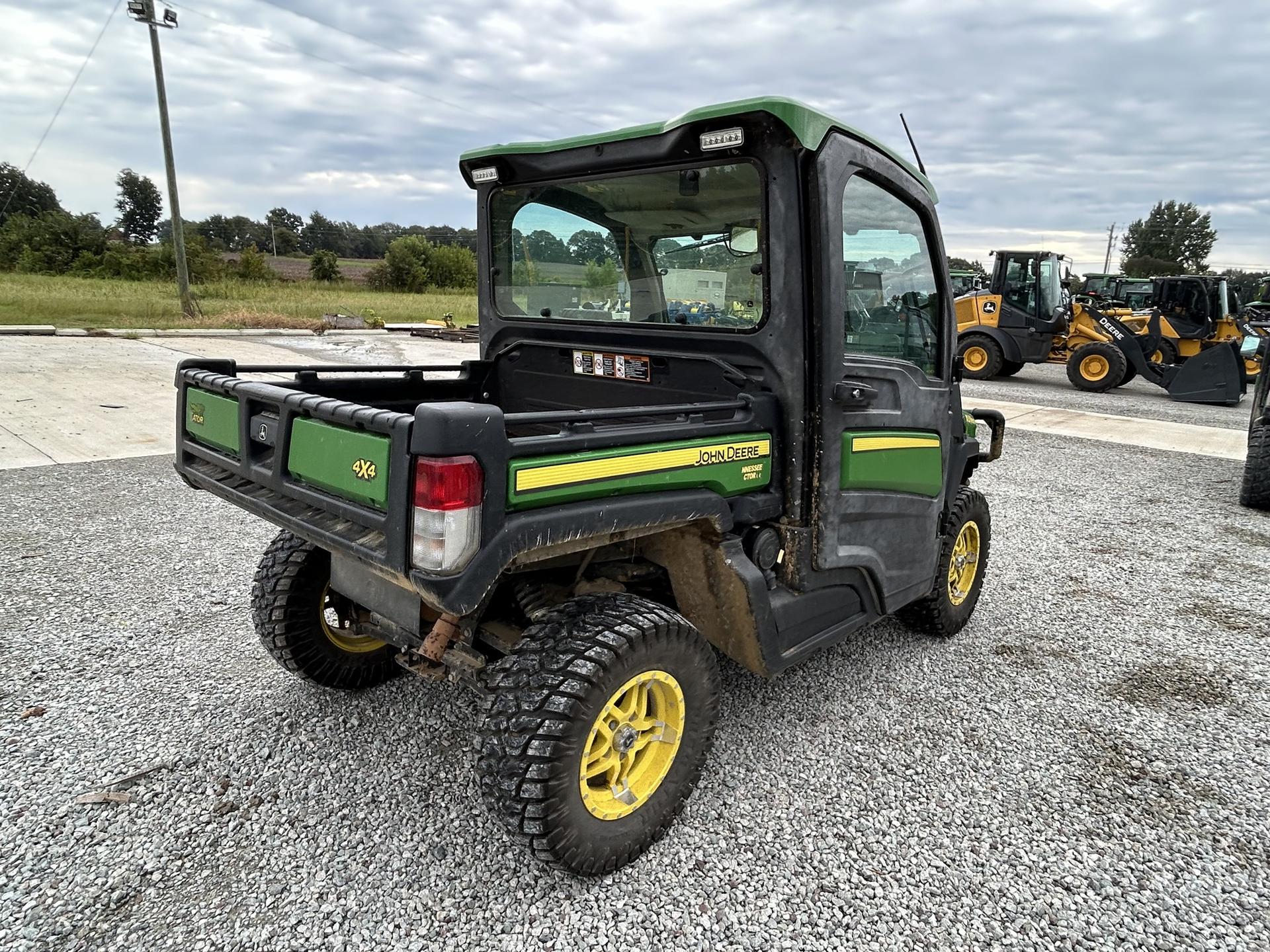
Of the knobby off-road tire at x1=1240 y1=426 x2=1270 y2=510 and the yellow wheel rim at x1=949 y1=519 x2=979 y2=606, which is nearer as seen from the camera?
the yellow wheel rim at x1=949 y1=519 x2=979 y2=606

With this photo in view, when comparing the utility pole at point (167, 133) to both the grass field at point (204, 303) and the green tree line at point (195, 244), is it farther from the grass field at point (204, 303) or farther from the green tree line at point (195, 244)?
the green tree line at point (195, 244)

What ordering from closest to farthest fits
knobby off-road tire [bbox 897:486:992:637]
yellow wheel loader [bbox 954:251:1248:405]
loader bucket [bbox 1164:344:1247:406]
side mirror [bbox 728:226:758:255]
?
1. side mirror [bbox 728:226:758:255]
2. knobby off-road tire [bbox 897:486:992:637]
3. loader bucket [bbox 1164:344:1247:406]
4. yellow wheel loader [bbox 954:251:1248:405]

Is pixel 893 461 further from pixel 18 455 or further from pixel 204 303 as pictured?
pixel 204 303

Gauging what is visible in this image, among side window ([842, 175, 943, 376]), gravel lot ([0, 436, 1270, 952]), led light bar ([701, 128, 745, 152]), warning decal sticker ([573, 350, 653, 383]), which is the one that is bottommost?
gravel lot ([0, 436, 1270, 952])

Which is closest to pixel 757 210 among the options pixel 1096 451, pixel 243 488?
pixel 243 488

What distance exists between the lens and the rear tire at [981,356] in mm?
15781

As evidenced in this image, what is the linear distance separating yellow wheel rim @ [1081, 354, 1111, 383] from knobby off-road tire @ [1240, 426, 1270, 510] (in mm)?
8958

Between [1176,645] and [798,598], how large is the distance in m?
2.63

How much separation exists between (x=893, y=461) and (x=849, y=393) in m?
0.54

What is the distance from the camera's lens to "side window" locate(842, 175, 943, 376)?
271 cm

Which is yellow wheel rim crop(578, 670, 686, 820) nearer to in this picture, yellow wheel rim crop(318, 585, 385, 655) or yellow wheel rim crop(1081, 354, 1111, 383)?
yellow wheel rim crop(318, 585, 385, 655)

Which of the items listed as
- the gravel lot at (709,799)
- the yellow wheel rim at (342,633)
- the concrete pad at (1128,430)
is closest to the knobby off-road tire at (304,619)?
the yellow wheel rim at (342,633)

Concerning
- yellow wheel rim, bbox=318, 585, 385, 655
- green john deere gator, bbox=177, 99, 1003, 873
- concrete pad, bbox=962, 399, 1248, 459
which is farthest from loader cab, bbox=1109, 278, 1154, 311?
yellow wheel rim, bbox=318, 585, 385, 655

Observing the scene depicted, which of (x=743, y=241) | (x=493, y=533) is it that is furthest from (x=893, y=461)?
(x=493, y=533)
